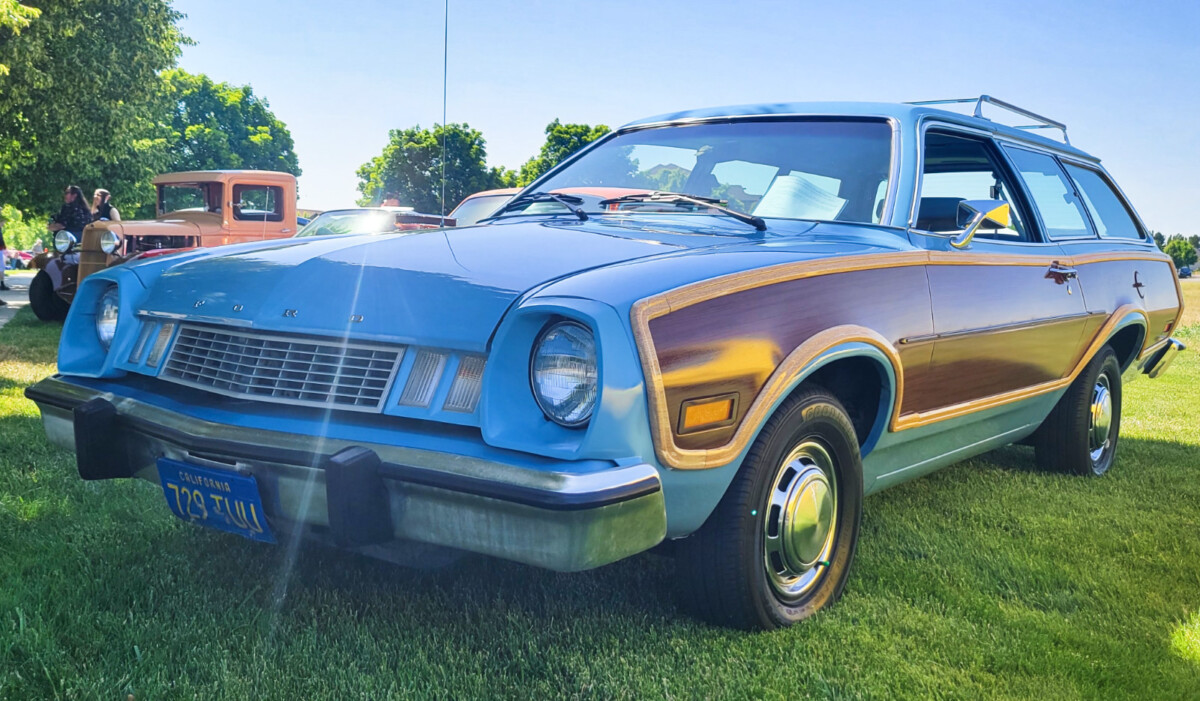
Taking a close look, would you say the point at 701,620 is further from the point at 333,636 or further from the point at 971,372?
the point at 971,372

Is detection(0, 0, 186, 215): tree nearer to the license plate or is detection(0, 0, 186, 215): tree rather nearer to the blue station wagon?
the blue station wagon

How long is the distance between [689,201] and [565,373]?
130 centimetres

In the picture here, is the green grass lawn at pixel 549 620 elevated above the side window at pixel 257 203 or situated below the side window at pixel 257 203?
below

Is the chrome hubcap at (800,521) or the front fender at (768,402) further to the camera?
the chrome hubcap at (800,521)

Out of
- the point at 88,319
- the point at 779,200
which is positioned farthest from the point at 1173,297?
the point at 88,319

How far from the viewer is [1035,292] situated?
12.1 feet

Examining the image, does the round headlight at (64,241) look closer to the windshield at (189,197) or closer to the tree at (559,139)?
the windshield at (189,197)

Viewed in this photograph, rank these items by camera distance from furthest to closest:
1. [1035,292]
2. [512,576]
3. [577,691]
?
[1035,292] < [512,576] < [577,691]

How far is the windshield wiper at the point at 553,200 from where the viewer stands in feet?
10.4

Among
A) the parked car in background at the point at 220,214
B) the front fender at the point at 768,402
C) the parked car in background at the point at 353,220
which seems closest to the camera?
the front fender at the point at 768,402

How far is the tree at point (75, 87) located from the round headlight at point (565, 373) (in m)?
16.6

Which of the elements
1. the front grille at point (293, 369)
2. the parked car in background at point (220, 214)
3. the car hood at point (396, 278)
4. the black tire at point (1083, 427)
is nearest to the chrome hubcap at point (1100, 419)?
the black tire at point (1083, 427)

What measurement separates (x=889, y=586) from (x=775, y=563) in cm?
54

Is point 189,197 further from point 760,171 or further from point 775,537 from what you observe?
point 775,537
